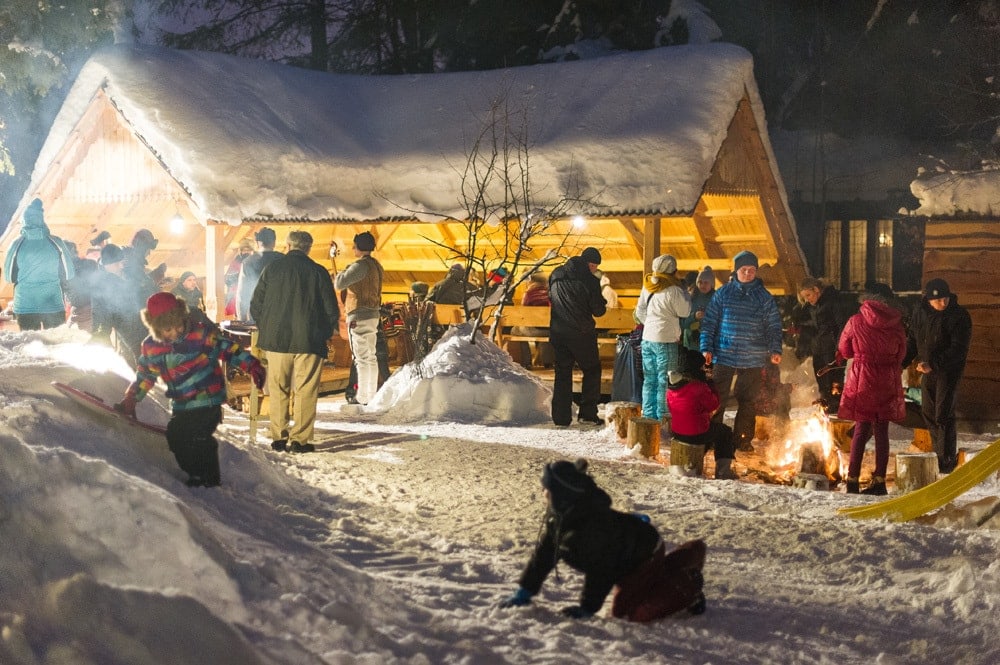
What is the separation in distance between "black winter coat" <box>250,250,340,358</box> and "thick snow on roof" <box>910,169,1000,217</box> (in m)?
7.23

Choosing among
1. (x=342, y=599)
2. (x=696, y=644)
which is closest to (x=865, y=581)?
(x=696, y=644)

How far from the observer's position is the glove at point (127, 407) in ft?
21.6

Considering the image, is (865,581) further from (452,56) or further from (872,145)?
(452,56)

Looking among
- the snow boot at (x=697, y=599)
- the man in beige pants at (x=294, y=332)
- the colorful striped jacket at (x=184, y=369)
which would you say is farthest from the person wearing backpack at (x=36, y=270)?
the snow boot at (x=697, y=599)

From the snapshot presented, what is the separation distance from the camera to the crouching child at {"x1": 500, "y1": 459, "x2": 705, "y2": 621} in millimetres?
4914

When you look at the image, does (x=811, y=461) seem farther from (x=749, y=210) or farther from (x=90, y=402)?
(x=749, y=210)

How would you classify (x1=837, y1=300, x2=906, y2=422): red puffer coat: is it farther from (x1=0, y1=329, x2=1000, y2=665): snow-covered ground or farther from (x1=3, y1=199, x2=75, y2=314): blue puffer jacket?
(x1=3, y1=199, x2=75, y2=314): blue puffer jacket

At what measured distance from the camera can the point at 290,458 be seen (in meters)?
8.98

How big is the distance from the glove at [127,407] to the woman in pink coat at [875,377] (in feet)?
18.0

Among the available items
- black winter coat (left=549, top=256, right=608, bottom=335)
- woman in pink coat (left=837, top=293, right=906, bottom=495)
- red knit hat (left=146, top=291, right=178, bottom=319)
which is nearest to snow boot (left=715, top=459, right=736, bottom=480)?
woman in pink coat (left=837, top=293, right=906, bottom=495)

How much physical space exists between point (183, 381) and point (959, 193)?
30.8 ft

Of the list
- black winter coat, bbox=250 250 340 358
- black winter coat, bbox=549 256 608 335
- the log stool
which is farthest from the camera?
black winter coat, bbox=549 256 608 335

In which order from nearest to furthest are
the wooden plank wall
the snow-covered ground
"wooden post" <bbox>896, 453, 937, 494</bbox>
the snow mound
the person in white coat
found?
the snow-covered ground, "wooden post" <bbox>896, 453, 937, 494</bbox>, the person in white coat, the snow mound, the wooden plank wall

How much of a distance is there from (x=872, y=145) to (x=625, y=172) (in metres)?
12.4
